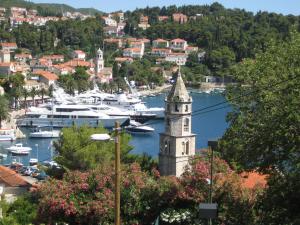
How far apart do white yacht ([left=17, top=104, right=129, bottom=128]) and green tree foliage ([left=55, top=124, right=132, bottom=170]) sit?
23.1 meters

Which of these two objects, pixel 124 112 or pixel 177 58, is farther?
pixel 177 58

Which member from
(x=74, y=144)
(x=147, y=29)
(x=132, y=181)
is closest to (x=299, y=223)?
(x=132, y=181)

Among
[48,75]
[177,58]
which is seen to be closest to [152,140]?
[48,75]

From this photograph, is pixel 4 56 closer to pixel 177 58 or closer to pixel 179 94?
pixel 177 58

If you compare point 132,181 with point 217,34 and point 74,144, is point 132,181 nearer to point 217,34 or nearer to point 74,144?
point 74,144

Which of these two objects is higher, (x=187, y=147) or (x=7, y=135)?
(x=187, y=147)

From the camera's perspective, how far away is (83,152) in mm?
15867

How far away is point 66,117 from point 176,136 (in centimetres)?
2604

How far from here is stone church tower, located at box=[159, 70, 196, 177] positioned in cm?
1558

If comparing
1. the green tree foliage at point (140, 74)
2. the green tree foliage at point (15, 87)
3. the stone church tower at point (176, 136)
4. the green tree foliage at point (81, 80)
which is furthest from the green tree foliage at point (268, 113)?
the green tree foliage at point (140, 74)

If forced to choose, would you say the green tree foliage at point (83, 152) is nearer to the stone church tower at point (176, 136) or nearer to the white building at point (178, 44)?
the stone church tower at point (176, 136)

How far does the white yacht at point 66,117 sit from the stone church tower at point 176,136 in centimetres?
2439

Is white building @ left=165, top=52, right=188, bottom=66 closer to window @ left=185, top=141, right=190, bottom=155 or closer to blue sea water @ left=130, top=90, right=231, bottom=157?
blue sea water @ left=130, top=90, right=231, bottom=157

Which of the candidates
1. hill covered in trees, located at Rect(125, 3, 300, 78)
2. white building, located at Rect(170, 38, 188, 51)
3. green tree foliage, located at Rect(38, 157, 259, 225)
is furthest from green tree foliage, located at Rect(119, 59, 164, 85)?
green tree foliage, located at Rect(38, 157, 259, 225)
